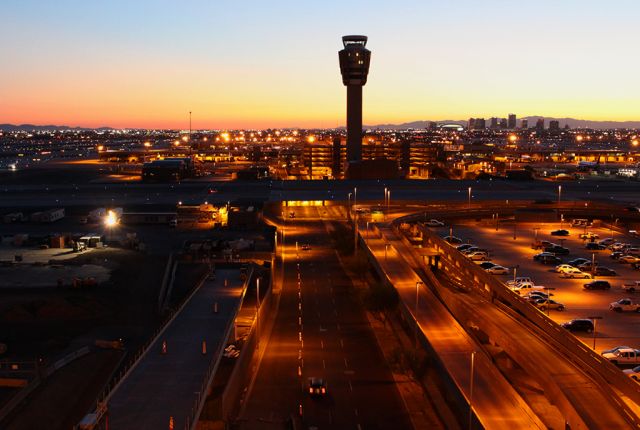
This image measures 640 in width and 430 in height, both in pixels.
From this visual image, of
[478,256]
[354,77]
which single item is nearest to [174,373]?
[478,256]

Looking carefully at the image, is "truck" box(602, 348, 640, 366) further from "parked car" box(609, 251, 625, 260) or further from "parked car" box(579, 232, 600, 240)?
"parked car" box(579, 232, 600, 240)

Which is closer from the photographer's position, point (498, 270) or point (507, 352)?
point (507, 352)

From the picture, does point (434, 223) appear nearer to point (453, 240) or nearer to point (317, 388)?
point (453, 240)

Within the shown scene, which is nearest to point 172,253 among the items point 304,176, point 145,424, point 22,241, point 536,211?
point 22,241

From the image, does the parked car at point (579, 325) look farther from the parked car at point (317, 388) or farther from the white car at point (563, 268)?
the parked car at point (317, 388)

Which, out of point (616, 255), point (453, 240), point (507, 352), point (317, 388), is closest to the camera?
point (317, 388)

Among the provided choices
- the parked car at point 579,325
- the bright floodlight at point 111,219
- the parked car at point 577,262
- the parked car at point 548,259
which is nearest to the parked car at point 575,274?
the parked car at point 577,262

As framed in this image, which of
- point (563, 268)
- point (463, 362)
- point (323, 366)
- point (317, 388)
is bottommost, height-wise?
point (323, 366)

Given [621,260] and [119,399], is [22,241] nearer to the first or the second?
[119,399]
